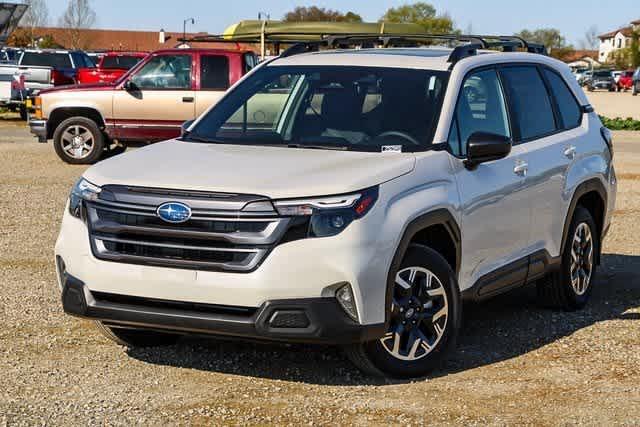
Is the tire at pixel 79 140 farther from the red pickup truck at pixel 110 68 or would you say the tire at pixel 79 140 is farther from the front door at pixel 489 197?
the front door at pixel 489 197

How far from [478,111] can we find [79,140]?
41.0ft

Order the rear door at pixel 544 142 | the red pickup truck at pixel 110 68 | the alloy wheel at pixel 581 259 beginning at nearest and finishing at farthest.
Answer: the rear door at pixel 544 142, the alloy wheel at pixel 581 259, the red pickup truck at pixel 110 68

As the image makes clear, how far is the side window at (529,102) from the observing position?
7.32 metres

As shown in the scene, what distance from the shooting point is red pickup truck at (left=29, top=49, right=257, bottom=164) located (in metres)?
18.1

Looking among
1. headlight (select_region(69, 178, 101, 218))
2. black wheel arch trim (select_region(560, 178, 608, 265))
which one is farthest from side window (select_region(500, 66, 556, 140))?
headlight (select_region(69, 178, 101, 218))

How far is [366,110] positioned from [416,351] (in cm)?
148

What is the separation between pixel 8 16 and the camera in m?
34.3

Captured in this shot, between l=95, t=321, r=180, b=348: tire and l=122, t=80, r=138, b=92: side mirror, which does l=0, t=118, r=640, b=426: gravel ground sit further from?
l=122, t=80, r=138, b=92: side mirror

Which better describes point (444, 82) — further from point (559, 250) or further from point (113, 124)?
point (113, 124)

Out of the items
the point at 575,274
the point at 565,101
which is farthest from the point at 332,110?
the point at 575,274

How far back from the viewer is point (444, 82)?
6707mm

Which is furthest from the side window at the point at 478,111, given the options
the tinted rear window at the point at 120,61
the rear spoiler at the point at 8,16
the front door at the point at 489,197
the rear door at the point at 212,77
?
the rear spoiler at the point at 8,16

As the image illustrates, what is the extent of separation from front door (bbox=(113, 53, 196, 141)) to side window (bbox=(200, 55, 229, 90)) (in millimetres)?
174

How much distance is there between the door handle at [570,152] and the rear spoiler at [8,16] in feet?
93.1
